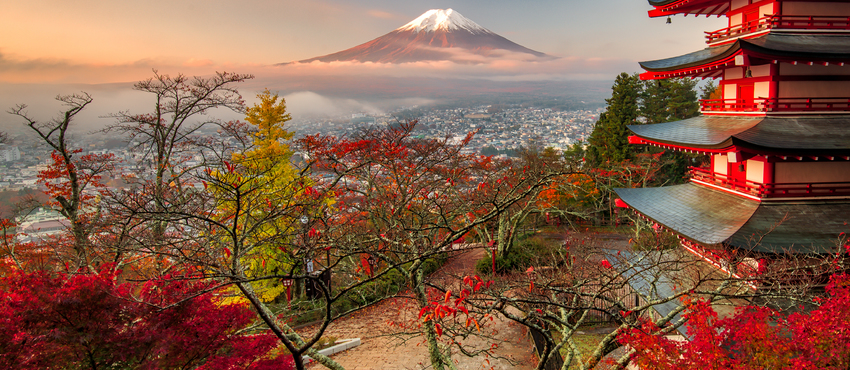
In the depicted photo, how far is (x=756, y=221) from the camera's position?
270 inches

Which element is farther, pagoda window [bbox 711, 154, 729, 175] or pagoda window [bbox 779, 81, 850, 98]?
pagoda window [bbox 711, 154, 729, 175]

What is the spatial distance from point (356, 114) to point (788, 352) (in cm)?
4961

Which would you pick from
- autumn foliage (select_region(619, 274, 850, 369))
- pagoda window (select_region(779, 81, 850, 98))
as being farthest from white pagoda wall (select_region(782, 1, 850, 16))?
autumn foliage (select_region(619, 274, 850, 369))

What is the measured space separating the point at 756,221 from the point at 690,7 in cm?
563

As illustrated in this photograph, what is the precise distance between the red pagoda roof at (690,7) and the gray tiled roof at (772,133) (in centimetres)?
268

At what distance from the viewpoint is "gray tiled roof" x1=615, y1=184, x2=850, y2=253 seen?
6.28 m

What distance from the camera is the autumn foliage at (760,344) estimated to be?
5.00 metres

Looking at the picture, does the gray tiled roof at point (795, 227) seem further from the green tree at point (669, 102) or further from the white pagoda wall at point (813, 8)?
the green tree at point (669, 102)

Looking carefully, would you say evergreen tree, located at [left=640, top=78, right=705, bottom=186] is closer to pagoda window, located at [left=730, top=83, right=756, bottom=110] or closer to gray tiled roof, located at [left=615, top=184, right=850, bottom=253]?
pagoda window, located at [left=730, top=83, right=756, bottom=110]

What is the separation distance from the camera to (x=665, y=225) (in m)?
7.66

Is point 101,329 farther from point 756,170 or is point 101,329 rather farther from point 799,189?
point 799,189

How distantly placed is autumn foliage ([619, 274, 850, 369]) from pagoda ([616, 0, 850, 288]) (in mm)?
877

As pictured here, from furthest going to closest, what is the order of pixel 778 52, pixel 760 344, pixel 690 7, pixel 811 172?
pixel 690 7 < pixel 811 172 < pixel 778 52 < pixel 760 344

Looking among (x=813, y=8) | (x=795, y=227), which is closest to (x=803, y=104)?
(x=813, y=8)
